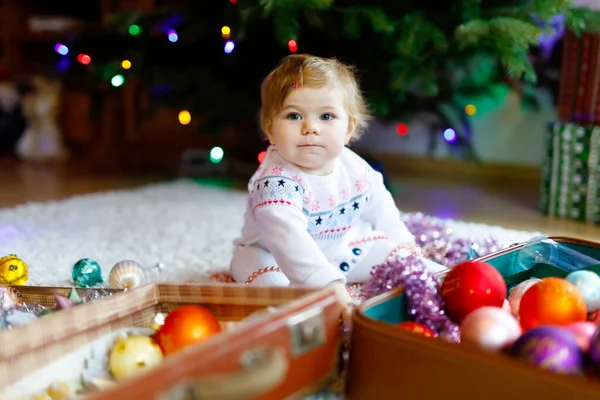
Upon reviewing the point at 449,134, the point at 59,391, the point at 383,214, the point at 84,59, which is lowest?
the point at 59,391

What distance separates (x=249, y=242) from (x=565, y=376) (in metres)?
0.73

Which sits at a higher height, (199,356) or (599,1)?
(599,1)

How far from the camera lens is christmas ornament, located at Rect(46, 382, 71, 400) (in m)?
0.69

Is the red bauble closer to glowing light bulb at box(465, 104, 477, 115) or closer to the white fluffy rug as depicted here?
the white fluffy rug

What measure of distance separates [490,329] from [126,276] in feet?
2.06

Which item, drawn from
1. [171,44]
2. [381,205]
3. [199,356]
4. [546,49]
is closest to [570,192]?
[546,49]

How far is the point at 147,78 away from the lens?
2104 mm

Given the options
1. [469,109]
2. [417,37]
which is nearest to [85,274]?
[417,37]

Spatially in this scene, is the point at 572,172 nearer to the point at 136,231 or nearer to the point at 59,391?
the point at 136,231

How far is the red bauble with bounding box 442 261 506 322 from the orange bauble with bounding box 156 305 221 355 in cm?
30

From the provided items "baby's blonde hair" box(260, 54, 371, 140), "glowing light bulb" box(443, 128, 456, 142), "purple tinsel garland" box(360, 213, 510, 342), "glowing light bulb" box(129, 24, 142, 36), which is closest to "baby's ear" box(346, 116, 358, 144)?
"baby's blonde hair" box(260, 54, 371, 140)

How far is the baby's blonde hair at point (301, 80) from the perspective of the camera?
43.4 inches

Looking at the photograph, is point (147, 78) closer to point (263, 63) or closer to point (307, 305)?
point (263, 63)

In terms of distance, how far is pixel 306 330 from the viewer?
68cm
